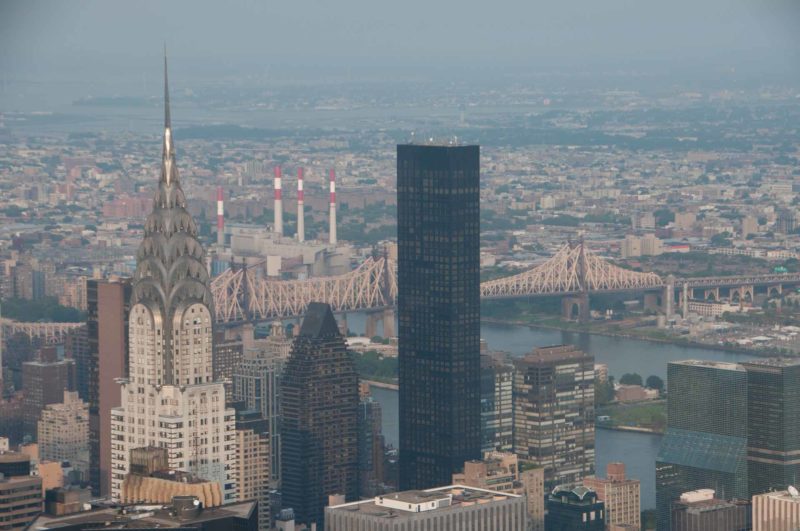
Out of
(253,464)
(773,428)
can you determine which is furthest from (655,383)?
(253,464)

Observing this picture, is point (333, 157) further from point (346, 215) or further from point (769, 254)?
point (769, 254)

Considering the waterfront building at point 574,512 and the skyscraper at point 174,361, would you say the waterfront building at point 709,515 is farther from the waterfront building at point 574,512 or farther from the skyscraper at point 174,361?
the skyscraper at point 174,361

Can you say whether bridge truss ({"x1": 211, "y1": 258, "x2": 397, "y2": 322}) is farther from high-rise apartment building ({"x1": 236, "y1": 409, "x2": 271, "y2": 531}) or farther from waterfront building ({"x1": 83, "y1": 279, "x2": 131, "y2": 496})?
high-rise apartment building ({"x1": 236, "y1": 409, "x2": 271, "y2": 531})

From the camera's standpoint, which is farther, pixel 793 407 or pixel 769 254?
pixel 769 254

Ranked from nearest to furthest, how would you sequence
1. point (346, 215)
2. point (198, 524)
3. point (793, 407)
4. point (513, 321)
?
point (198, 524) < point (793, 407) < point (513, 321) < point (346, 215)

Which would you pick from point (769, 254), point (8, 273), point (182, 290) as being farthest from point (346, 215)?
point (182, 290)

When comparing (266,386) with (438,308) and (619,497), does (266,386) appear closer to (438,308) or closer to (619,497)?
(438,308)
